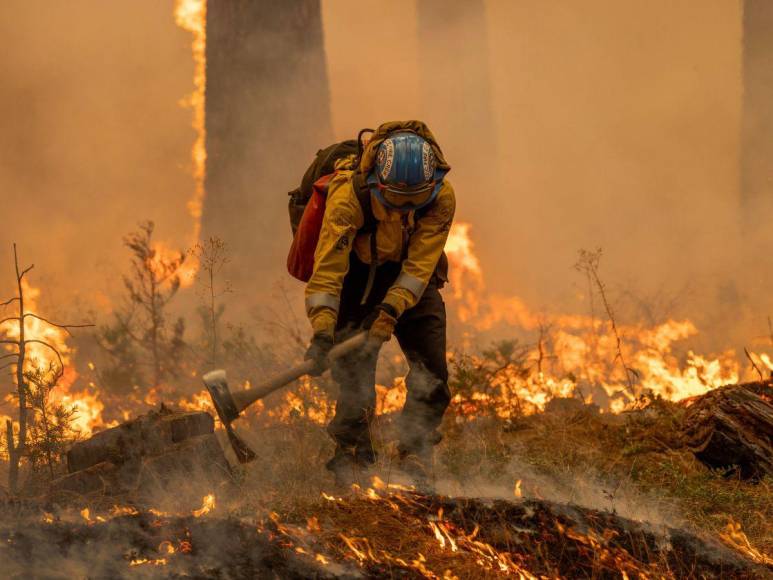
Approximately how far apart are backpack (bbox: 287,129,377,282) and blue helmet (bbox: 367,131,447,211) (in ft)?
0.42

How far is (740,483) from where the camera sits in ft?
17.1

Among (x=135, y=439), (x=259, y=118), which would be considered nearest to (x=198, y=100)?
(x=259, y=118)

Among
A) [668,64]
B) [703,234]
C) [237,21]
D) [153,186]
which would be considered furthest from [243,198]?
[668,64]

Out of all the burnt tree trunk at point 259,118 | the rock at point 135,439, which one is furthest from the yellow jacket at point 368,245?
the burnt tree trunk at point 259,118

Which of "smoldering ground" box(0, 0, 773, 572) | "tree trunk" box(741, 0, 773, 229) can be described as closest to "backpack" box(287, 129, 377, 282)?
"smoldering ground" box(0, 0, 773, 572)

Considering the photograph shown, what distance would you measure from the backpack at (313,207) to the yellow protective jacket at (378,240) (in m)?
0.06

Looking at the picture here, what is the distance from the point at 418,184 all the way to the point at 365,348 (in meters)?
1.02

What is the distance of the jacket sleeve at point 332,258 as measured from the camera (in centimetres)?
462

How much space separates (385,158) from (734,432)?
295 centimetres

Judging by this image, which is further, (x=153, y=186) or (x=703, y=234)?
(x=153, y=186)

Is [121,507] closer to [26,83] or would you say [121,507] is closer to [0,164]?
[0,164]

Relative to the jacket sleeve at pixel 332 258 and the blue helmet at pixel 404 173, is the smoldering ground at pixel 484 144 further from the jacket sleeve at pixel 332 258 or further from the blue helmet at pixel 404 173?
the blue helmet at pixel 404 173

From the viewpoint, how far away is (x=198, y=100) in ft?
45.8

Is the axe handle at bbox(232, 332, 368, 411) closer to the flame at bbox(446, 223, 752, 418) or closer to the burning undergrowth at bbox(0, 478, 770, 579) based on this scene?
the burning undergrowth at bbox(0, 478, 770, 579)
